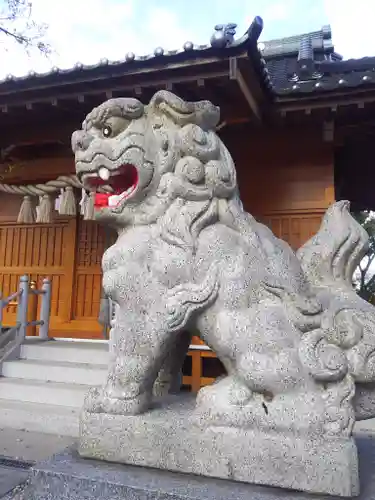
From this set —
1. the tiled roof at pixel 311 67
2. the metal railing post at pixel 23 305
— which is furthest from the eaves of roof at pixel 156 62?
the metal railing post at pixel 23 305

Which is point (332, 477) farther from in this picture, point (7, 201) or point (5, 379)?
point (7, 201)

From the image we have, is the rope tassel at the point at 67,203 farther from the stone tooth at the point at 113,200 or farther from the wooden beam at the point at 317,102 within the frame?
the stone tooth at the point at 113,200

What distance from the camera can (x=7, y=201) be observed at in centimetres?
684

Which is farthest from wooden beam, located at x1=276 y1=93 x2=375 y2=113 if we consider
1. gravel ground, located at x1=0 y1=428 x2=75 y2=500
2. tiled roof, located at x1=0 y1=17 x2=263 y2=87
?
gravel ground, located at x1=0 y1=428 x2=75 y2=500

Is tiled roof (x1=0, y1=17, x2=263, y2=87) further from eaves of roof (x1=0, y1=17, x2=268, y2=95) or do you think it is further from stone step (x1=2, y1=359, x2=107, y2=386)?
stone step (x1=2, y1=359, x2=107, y2=386)

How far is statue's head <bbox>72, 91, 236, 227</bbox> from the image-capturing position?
5.54 feet

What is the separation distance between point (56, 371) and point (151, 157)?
3495 millimetres

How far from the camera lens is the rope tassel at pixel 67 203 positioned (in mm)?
5645

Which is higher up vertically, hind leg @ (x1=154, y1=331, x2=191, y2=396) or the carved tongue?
the carved tongue

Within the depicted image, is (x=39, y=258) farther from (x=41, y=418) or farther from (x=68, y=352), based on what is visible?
(x=41, y=418)

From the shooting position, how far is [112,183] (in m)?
1.78

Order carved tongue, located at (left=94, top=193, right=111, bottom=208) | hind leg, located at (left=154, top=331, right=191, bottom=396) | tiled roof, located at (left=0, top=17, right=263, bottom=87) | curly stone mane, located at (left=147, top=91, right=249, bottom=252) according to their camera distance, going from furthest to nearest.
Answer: tiled roof, located at (left=0, top=17, right=263, bottom=87) → hind leg, located at (left=154, top=331, right=191, bottom=396) → carved tongue, located at (left=94, top=193, right=111, bottom=208) → curly stone mane, located at (left=147, top=91, right=249, bottom=252)

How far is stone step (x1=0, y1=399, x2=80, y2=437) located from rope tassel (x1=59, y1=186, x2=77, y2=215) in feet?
8.27

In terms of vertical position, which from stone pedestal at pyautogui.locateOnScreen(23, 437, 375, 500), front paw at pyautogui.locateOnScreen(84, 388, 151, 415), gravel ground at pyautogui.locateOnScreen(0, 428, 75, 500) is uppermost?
front paw at pyautogui.locateOnScreen(84, 388, 151, 415)
